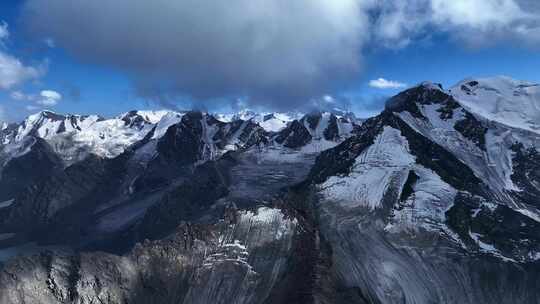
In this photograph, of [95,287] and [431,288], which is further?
[431,288]

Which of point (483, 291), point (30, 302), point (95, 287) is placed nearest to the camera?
point (30, 302)

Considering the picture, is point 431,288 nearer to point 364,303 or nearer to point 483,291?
point 483,291

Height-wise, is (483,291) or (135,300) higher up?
(483,291)

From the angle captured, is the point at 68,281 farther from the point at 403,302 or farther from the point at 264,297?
the point at 403,302

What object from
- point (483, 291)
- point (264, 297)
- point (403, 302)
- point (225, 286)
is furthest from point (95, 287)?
point (483, 291)

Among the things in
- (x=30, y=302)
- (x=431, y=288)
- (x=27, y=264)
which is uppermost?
(x=431, y=288)

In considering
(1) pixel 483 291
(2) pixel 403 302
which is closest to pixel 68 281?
(2) pixel 403 302

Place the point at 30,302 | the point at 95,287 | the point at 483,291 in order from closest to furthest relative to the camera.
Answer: the point at 30,302 → the point at 95,287 → the point at 483,291

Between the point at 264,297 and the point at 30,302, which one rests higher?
the point at 264,297

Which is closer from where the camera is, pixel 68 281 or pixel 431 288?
pixel 68 281
